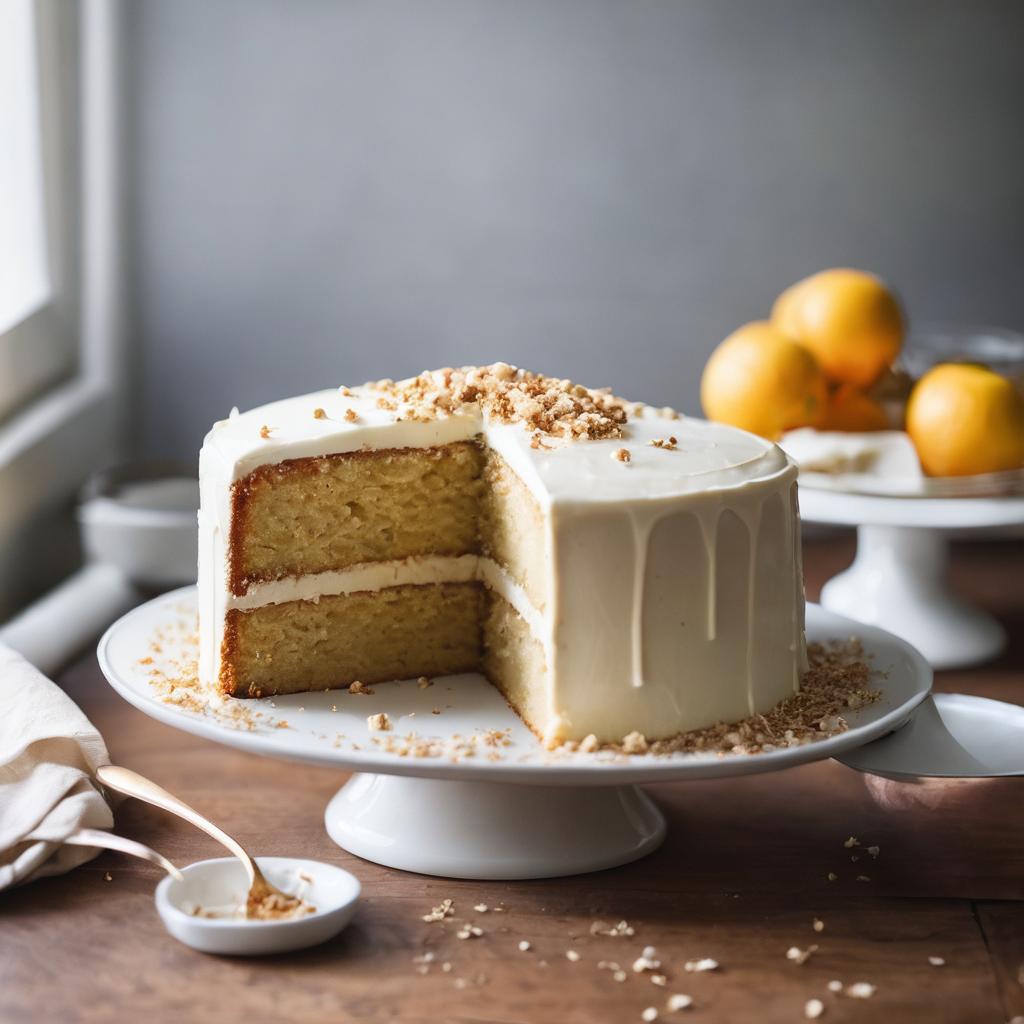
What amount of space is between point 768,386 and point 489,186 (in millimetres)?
755

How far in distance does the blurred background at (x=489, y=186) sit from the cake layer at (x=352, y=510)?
96 centimetres

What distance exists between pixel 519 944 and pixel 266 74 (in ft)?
5.64

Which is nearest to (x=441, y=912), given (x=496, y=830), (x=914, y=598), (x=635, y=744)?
(x=496, y=830)

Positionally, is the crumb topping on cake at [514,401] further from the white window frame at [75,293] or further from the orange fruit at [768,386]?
the white window frame at [75,293]

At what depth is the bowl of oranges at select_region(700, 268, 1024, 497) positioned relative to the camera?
196 cm

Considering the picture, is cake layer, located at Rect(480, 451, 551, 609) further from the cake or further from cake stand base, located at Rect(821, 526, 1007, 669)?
cake stand base, located at Rect(821, 526, 1007, 669)

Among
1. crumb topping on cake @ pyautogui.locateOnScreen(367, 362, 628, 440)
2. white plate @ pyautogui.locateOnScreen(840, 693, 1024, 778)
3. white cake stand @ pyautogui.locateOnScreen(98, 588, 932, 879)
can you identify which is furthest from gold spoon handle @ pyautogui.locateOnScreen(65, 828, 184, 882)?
white plate @ pyautogui.locateOnScreen(840, 693, 1024, 778)

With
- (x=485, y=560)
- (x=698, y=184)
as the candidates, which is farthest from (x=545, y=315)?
(x=485, y=560)

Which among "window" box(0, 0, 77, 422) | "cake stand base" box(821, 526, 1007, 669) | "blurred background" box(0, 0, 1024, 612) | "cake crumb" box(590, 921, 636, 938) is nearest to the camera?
"cake crumb" box(590, 921, 636, 938)

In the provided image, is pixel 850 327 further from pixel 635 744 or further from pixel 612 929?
pixel 612 929

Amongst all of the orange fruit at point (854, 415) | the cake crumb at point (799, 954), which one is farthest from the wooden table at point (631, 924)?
the orange fruit at point (854, 415)

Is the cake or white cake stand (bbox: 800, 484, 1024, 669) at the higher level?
the cake

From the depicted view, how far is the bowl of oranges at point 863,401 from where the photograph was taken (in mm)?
1963

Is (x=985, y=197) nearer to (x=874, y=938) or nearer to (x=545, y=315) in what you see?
(x=545, y=315)
